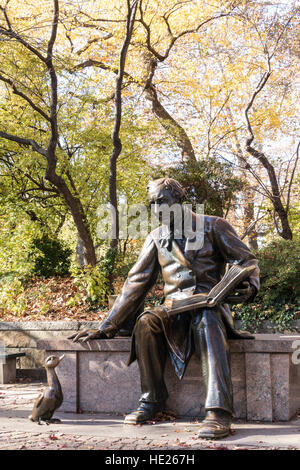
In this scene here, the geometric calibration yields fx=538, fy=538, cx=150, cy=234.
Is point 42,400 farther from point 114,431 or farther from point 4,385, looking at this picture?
point 4,385

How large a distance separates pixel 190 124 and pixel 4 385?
11537 millimetres

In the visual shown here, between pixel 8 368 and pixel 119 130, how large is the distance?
604 cm

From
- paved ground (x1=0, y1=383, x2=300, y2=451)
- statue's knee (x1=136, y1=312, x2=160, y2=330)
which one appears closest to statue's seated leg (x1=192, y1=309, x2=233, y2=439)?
paved ground (x1=0, y1=383, x2=300, y2=451)

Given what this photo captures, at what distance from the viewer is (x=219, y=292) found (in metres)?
4.43

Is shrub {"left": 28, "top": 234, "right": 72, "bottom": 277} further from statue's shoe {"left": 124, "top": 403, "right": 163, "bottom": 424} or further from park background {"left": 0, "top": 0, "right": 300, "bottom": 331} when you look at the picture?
statue's shoe {"left": 124, "top": 403, "right": 163, "bottom": 424}

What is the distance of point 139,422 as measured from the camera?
174 inches

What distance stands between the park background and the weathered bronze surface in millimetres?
3455

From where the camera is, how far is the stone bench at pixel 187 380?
15.1 ft

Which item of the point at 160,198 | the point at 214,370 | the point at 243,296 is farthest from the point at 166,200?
the point at 214,370

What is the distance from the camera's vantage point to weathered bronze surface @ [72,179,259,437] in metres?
4.31

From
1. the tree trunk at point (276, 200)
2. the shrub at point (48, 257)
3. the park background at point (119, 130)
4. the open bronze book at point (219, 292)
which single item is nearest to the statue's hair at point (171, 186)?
the open bronze book at point (219, 292)

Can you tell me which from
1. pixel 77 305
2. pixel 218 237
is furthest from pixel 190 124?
pixel 218 237

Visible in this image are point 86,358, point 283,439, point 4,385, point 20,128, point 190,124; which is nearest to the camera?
point 283,439

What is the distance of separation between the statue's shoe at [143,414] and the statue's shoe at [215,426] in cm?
63
